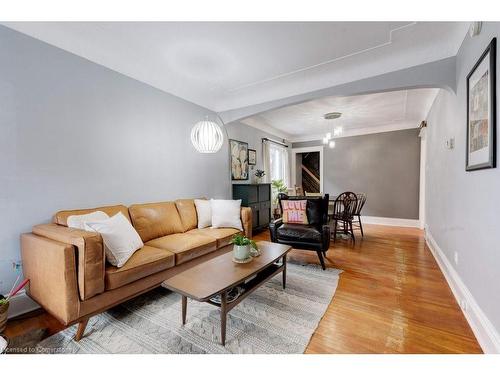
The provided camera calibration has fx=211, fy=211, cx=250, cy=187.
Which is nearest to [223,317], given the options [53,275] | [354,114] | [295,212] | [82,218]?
[53,275]

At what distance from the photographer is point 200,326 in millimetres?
1646

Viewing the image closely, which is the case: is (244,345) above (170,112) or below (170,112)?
below

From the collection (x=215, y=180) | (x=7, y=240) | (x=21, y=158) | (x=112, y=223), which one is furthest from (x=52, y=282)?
(x=215, y=180)

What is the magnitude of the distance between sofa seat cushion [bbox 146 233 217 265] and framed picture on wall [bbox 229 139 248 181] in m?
1.99

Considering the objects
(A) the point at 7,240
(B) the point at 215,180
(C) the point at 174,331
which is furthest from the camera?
(B) the point at 215,180

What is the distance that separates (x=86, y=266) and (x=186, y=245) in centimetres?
95

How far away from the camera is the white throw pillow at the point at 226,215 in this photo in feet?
10.0

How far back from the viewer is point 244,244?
6.31 feet

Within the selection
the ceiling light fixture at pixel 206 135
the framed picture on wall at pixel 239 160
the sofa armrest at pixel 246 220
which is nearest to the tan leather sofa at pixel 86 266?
the sofa armrest at pixel 246 220

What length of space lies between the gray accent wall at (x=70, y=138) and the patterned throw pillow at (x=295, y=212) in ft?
5.78

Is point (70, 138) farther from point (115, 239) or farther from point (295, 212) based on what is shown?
point (295, 212)

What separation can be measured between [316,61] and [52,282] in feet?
10.8
